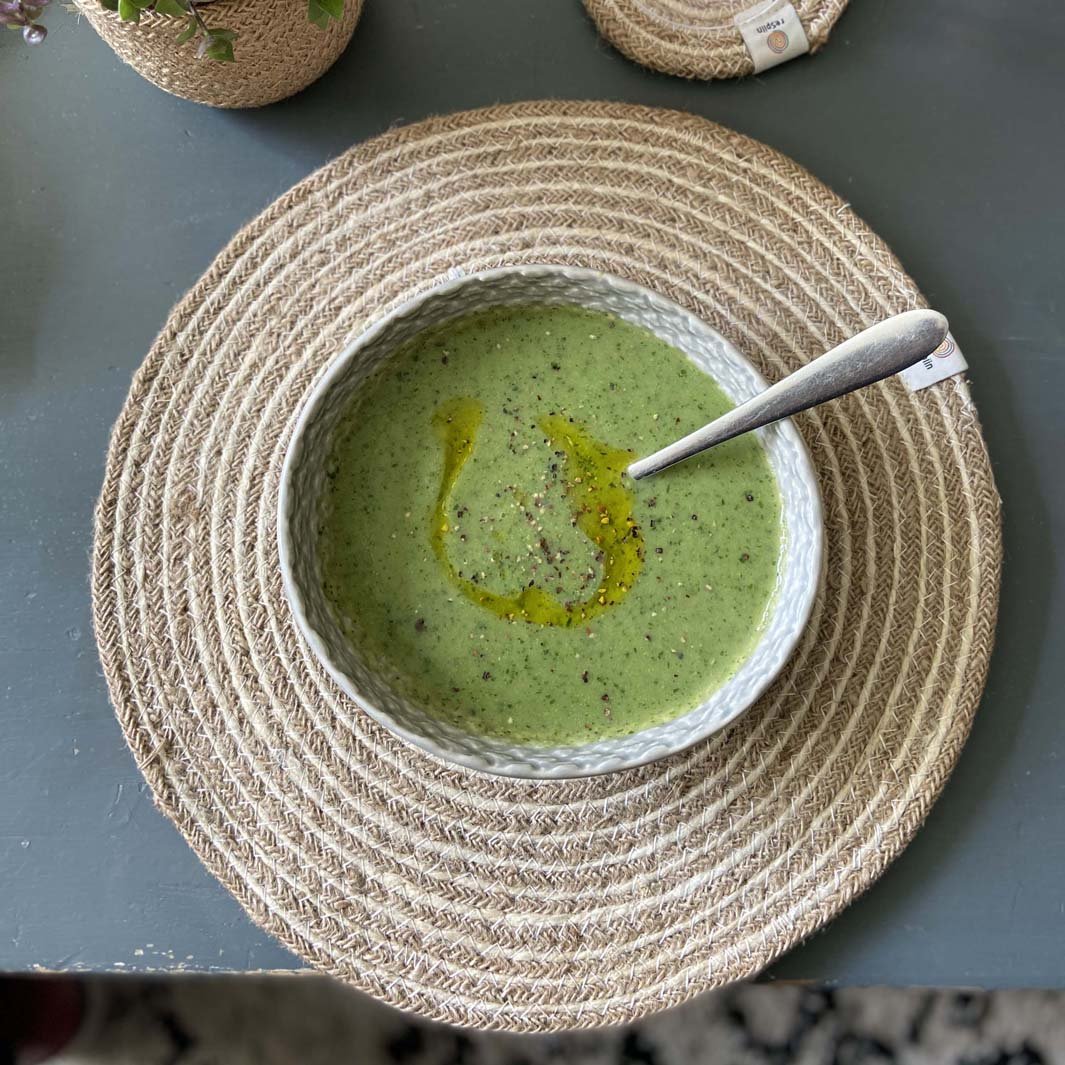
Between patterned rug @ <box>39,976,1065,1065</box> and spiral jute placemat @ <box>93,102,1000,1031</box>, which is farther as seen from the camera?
patterned rug @ <box>39,976,1065,1065</box>

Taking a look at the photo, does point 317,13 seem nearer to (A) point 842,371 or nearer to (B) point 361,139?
(B) point 361,139

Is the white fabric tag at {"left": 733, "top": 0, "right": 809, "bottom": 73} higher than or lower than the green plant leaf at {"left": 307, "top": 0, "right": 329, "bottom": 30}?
lower

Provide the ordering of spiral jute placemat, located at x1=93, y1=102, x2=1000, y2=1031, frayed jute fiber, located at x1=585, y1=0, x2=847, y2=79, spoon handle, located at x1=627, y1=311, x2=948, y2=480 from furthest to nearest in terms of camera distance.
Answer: frayed jute fiber, located at x1=585, y1=0, x2=847, y2=79 < spiral jute placemat, located at x1=93, y1=102, x2=1000, y2=1031 < spoon handle, located at x1=627, y1=311, x2=948, y2=480

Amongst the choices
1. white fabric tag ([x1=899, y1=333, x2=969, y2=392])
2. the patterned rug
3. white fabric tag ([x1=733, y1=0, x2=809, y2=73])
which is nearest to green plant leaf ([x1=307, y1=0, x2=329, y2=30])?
white fabric tag ([x1=733, y1=0, x2=809, y2=73])

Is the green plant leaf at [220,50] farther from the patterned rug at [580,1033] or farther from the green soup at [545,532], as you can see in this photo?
the patterned rug at [580,1033]

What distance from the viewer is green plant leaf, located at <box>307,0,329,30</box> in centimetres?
79

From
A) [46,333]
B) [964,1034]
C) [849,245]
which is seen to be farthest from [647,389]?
[964,1034]

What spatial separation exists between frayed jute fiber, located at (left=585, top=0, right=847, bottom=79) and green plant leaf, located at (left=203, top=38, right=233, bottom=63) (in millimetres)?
367

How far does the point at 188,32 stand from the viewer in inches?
31.4

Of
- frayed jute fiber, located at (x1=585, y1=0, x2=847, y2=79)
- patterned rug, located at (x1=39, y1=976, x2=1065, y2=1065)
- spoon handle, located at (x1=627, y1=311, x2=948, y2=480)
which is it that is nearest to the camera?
spoon handle, located at (x1=627, y1=311, x2=948, y2=480)

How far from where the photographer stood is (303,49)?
898mm

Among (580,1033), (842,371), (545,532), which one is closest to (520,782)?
(545,532)

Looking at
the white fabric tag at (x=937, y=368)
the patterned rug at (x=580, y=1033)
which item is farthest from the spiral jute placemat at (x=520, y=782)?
the patterned rug at (x=580, y=1033)

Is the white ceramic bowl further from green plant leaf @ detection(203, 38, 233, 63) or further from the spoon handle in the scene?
green plant leaf @ detection(203, 38, 233, 63)
